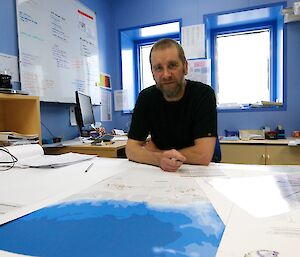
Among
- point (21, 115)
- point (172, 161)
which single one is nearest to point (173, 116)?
point (172, 161)

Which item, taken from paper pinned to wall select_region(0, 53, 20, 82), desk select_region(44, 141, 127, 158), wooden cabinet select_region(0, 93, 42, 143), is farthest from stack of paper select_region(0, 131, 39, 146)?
paper pinned to wall select_region(0, 53, 20, 82)

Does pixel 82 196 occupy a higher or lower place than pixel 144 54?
lower

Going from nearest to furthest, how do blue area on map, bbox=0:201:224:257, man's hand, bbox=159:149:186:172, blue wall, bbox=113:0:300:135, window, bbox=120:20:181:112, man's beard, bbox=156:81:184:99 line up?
blue area on map, bbox=0:201:224:257
man's hand, bbox=159:149:186:172
man's beard, bbox=156:81:184:99
blue wall, bbox=113:0:300:135
window, bbox=120:20:181:112

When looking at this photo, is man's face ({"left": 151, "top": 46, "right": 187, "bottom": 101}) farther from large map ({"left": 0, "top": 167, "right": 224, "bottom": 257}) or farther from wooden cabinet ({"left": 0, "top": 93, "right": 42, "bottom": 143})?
wooden cabinet ({"left": 0, "top": 93, "right": 42, "bottom": 143})

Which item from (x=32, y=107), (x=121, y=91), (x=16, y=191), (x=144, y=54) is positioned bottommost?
(x=16, y=191)

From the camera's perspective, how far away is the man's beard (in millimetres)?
1367

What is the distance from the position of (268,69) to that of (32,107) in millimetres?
2718

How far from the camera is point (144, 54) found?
3877 mm

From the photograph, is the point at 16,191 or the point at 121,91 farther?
the point at 121,91

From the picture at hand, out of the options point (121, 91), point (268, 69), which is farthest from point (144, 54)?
point (268, 69)

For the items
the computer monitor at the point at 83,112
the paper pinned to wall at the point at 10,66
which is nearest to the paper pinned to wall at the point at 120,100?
the computer monitor at the point at 83,112

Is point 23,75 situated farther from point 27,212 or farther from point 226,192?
point 226,192

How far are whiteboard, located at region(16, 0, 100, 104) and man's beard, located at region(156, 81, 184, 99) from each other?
48.9 inches

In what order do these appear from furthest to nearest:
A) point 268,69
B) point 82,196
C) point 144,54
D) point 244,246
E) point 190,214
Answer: point 144,54 → point 268,69 → point 82,196 → point 190,214 → point 244,246
